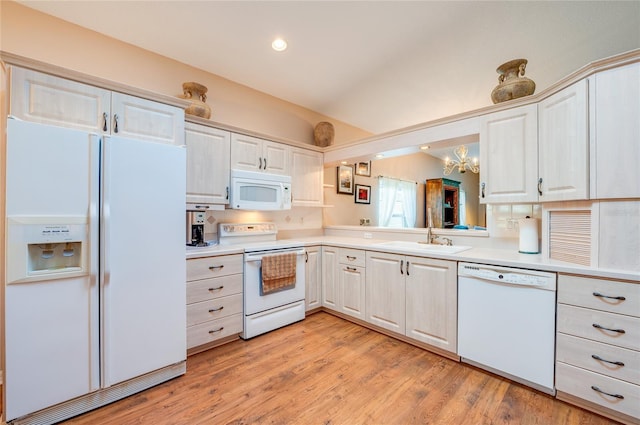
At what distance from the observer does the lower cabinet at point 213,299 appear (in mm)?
2215

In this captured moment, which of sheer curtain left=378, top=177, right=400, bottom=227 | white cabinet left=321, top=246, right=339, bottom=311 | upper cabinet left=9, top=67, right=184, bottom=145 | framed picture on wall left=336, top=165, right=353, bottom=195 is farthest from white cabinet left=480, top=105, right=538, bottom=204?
sheer curtain left=378, top=177, right=400, bottom=227

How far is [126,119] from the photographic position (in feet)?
6.30

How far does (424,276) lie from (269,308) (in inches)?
61.2

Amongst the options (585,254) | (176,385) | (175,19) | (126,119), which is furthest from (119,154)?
(585,254)

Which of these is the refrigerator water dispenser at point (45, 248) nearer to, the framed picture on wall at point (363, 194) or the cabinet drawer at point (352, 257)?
the cabinet drawer at point (352, 257)

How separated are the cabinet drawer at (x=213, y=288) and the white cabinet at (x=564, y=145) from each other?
2.66m

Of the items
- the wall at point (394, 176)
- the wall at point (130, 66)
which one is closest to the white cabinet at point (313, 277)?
the wall at point (394, 176)

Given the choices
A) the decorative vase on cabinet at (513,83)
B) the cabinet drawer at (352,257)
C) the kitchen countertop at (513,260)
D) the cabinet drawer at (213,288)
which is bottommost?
the cabinet drawer at (213,288)

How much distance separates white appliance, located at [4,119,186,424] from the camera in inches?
56.5

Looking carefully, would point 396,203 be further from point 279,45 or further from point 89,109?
point 89,109

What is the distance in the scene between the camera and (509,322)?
1.86m

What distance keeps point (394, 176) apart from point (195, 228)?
4.31 m

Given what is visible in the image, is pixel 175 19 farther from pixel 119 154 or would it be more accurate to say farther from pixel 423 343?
pixel 423 343

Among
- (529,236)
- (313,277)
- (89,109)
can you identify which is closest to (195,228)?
(89,109)
